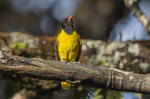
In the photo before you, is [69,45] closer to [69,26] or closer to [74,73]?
[69,26]

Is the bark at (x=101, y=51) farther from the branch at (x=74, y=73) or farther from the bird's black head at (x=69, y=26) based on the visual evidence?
the branch at (x=74, y=73)

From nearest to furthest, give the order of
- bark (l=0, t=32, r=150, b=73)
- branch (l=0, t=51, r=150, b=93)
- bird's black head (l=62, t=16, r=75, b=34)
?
branch (l=0, t=51, r=150, b=93) → bark (l=0, t=32, r=150, b=73) → bird's black head (l=62, t=16, r=75, b=34)

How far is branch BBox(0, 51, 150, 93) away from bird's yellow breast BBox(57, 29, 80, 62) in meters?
1.61

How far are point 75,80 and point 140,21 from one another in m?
1.76

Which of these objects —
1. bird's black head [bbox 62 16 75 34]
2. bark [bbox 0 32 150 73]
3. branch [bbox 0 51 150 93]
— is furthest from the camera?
bird's black head [bbox 62 16 75 34]

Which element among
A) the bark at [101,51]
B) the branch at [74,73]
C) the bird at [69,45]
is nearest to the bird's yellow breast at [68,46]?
the bird at [69,45]

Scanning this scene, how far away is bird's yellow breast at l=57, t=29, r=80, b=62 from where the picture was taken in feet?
15.3

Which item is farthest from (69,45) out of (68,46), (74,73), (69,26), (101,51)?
(74,73)

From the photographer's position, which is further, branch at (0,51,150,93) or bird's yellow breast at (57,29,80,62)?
bird's yellow breast at (57,29,80,62)

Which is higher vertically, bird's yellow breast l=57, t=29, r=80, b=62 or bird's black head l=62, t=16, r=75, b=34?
bird's black head l=62, t=16, r=75, b=34

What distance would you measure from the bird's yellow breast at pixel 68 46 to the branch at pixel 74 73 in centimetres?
161

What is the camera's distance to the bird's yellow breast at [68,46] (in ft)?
15.3

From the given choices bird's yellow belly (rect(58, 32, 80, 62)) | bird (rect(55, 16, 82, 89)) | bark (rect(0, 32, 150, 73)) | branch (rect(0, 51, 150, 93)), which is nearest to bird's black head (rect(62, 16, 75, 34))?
bird (rect(55, 16, 82, 89))

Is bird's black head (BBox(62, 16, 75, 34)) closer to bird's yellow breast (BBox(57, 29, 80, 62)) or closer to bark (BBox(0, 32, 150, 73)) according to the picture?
bird's yellow breast (BBox(57, 29, 80, 62))
